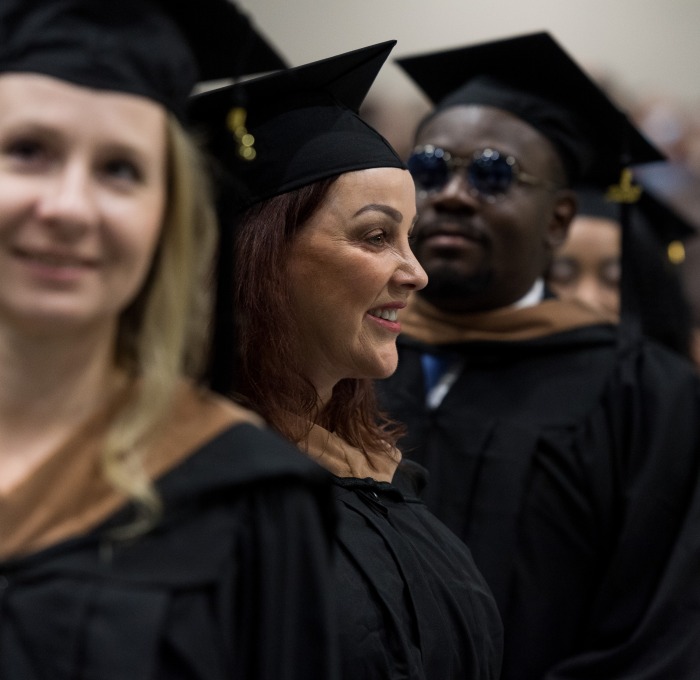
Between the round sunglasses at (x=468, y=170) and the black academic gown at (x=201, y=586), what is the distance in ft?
7.19

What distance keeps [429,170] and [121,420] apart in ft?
7.52

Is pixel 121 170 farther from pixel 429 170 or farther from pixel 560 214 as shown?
pixel 560 214

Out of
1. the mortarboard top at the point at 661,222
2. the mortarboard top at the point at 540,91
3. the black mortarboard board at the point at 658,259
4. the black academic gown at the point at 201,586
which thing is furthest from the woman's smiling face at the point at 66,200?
the mortarboard top at the point at 661,222

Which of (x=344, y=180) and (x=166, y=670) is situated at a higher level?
(x=344, y=180)

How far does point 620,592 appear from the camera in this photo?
11.8 feet

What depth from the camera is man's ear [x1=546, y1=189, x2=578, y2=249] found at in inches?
158

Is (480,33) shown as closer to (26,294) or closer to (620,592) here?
(620,592)

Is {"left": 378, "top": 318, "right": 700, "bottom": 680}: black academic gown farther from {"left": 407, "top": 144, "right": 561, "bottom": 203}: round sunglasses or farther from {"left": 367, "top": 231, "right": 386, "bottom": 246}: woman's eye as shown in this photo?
{"left": 367, "top": 231, "right": 386, "bottom": 246}: woman's eye

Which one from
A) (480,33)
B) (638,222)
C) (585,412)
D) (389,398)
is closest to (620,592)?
(585,412)

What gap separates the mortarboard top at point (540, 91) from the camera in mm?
3947

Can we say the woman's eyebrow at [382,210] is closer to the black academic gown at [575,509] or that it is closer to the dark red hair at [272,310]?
the dark red hair at [272,310]

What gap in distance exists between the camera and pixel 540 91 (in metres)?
4.00

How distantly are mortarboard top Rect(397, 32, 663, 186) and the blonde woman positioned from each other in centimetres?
240

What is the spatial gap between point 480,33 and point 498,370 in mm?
2916
